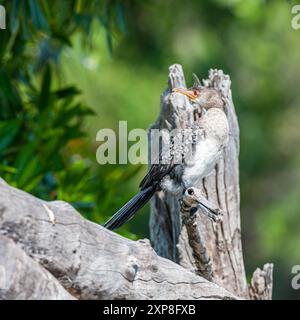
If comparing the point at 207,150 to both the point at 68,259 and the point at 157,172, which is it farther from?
the point at 68,259

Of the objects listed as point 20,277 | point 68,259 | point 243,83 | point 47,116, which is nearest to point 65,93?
point 47,116

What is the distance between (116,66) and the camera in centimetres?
977

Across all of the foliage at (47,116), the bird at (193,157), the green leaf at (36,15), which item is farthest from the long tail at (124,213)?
the green leaf at (36,15)

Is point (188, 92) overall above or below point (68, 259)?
above

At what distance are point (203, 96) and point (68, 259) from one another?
3.96 ft

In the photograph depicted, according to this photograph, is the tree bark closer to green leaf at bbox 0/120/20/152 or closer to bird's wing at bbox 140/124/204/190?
bird's wing at bbox 140/124/204/190

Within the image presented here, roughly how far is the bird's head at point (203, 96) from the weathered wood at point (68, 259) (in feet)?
2.73

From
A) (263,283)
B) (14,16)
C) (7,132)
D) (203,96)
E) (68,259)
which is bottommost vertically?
(68,259)

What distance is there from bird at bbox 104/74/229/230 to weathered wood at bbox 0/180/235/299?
585 mm

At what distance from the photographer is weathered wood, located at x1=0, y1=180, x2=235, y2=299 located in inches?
105

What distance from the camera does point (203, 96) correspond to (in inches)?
149

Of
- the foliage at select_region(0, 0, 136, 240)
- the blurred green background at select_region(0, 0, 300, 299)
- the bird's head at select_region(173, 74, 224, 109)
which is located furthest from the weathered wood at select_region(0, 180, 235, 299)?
the blurred green background at select_region(0, 0, 300, 299)

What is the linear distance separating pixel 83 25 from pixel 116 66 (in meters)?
4.29

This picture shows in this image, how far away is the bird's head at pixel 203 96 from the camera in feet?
12.3
